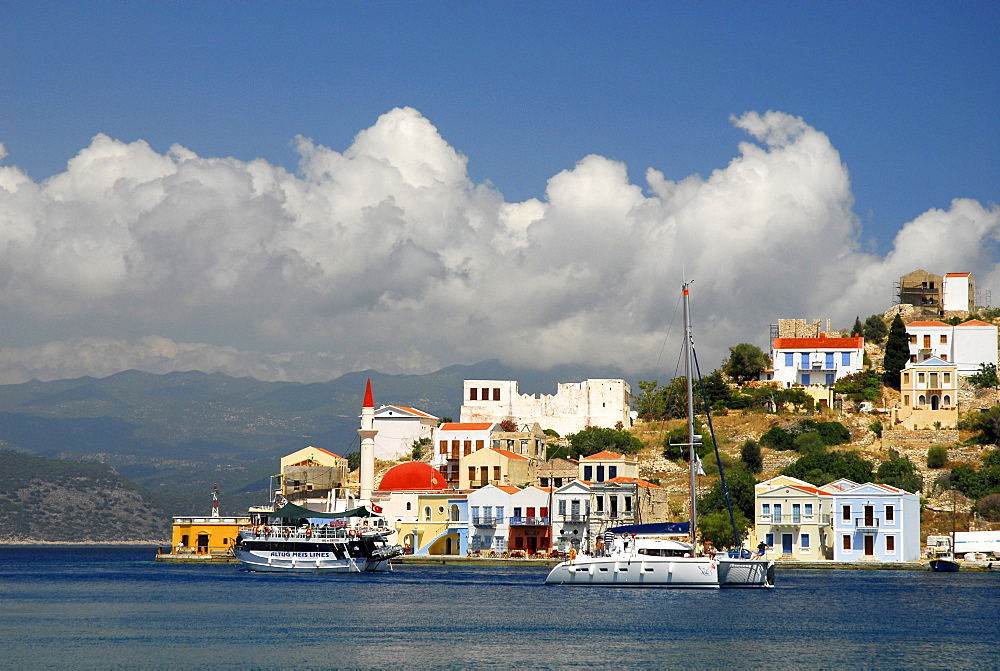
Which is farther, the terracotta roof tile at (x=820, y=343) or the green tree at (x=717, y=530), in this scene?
the terracotta roof tile at (x=820, y=343)

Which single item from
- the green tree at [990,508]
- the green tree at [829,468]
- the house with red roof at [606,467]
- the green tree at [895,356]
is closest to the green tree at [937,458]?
the green tree at [829,468]

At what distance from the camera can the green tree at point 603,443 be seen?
106m

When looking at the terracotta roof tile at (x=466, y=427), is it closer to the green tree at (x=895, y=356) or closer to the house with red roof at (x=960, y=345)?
the green tree at (x=895, y=356)

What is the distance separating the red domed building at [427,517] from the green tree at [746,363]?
32.1m

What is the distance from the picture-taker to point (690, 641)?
153ft

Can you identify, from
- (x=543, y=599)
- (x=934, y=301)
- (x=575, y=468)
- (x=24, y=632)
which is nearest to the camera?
(x=24, y=632)

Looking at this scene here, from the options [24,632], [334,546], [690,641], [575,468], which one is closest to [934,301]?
[575,468]

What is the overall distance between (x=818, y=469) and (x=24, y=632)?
6115 centimetres

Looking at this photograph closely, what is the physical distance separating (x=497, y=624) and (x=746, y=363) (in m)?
69.9

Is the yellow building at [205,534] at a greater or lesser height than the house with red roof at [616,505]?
lesser

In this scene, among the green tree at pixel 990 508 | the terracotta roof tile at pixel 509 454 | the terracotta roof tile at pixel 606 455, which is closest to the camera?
the green tree at pixel 990 508

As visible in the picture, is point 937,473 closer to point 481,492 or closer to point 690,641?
point 481,492

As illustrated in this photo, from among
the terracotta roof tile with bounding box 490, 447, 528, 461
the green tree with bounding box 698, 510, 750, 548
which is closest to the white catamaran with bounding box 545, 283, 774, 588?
the green tree with bounding box 698, 510, 750, 548

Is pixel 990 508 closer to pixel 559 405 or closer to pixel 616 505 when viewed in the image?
pixel 616 505
